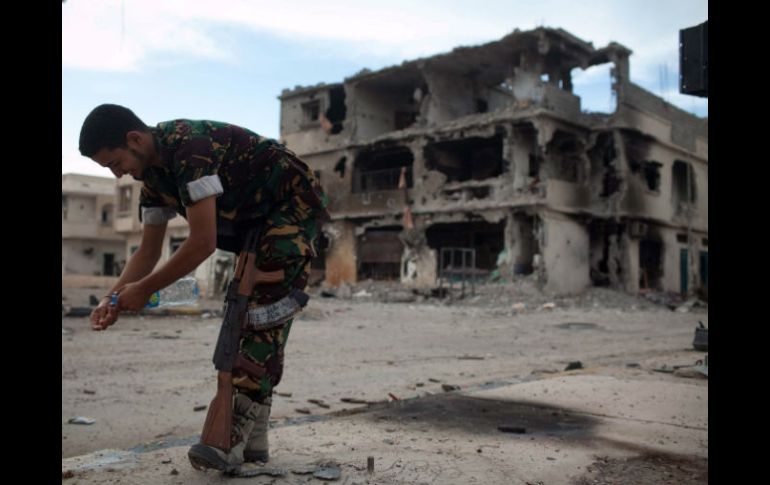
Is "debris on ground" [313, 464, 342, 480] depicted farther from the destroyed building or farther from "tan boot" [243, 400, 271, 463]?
the destroyed building

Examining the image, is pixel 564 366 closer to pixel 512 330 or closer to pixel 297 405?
pixel 297 405

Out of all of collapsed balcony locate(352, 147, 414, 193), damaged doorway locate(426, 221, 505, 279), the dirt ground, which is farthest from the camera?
collapsed balcony locate(352, 147, 414, 193)

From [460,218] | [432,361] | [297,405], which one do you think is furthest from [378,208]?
[297,405]

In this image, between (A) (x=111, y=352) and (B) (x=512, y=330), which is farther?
(B) (x=512, y=330)

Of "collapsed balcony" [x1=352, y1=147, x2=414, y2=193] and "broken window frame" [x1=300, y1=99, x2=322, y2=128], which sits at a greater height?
"broken window frame" [x1=300, y1=99, x2=322, y2=128]

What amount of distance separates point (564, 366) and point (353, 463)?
488cm

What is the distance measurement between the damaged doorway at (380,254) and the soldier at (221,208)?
73.9ft

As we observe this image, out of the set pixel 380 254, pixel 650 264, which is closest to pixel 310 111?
pixel 380 254

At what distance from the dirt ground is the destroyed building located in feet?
25.1

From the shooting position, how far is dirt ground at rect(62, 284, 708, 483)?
3.55 metres

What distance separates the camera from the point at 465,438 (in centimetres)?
314

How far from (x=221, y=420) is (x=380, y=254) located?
23.6m

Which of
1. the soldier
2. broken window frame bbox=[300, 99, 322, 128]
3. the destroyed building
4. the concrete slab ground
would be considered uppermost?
broken window frame bbox=[300, 99, 322, 128]

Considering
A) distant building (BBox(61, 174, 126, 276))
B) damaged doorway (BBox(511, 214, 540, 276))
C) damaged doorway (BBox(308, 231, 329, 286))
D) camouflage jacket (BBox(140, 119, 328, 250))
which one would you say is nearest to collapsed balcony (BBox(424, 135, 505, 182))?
damaged doorway (BBox(511, 214, 540, 276))
